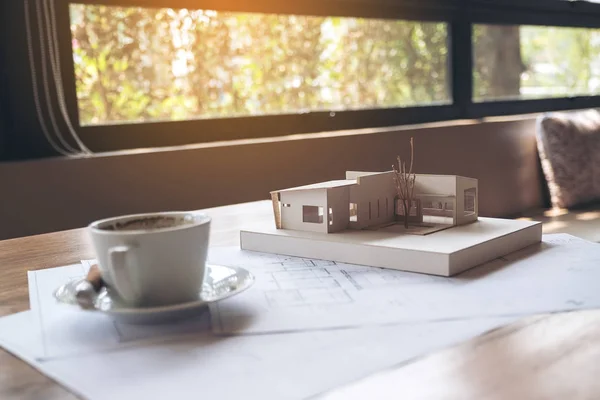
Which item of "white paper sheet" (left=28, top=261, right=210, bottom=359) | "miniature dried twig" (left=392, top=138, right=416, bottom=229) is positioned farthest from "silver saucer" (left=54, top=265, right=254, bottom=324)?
"miniature dried twig" (left=392, top=138, right=416, bottom=229)

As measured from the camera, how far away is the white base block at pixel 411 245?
2.39 feet

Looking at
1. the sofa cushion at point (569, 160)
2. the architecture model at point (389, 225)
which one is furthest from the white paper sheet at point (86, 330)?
the sofa cushion at point (569, 160)

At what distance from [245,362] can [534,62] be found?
11.0 feet

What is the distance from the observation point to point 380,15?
2.79 m

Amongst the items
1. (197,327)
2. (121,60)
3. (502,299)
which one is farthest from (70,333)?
(121,60)

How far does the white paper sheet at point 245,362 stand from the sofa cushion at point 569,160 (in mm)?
2453

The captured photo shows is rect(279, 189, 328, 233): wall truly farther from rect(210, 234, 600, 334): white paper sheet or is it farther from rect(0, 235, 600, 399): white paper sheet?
rect(0, 235, 600, 399): white paper sheet

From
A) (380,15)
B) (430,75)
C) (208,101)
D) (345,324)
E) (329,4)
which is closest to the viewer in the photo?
(345,324)

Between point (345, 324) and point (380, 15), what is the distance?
7.78 ft

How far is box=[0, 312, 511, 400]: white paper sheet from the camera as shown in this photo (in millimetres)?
473

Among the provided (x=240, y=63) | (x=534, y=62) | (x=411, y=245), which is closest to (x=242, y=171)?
(x=240, y=63)

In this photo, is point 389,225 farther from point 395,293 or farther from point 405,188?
point 395,293

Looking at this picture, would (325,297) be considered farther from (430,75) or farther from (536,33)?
(536,33)

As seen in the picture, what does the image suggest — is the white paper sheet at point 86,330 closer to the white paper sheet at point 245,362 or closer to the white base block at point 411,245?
the white paper sheet at point 245,362
